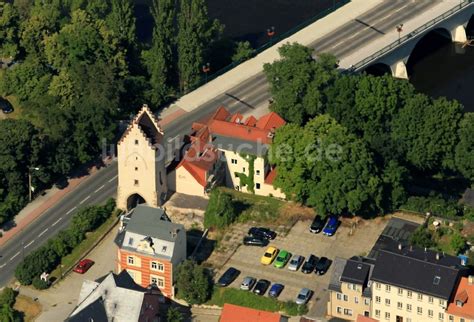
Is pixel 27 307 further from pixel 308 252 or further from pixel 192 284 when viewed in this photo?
pixel 308 252

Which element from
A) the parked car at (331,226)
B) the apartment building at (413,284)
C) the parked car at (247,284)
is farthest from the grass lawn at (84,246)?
the apartment building at (413,284)

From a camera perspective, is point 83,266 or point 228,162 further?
point 228,162

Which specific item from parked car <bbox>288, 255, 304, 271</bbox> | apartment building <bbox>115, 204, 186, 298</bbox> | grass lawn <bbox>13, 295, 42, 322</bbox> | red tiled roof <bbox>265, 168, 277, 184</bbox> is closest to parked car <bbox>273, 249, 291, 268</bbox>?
parked car <bbox>288, 255, 304, 271</bbox>

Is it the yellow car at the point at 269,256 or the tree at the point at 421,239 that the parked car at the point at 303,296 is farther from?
the tree at the point at 421,239

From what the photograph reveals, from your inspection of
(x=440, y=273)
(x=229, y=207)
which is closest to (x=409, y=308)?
(x=440, y=273)

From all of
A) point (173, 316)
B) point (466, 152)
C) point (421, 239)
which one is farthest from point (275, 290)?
point (466, 152)

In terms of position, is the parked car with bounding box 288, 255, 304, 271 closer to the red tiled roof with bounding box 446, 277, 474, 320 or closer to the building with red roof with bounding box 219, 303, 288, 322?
the building with red roof with bounding box 219, 303, 288, 322

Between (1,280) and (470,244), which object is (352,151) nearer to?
(470,244)
